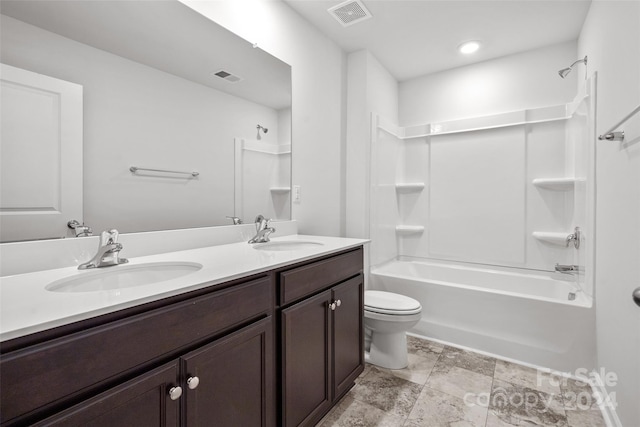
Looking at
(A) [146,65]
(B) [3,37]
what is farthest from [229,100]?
(B) [3,37]

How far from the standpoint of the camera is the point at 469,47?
8.49 ft

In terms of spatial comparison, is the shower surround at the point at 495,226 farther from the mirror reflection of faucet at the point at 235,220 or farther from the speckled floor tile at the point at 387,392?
the mirror reflection of faucet at the point at 235,220

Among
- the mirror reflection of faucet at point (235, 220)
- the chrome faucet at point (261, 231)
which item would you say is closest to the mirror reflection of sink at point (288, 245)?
the chrome faucet at point (261, 231)

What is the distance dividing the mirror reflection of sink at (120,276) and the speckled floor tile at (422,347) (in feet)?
6.19

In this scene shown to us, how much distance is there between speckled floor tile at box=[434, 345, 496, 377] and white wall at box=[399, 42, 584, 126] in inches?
86.0

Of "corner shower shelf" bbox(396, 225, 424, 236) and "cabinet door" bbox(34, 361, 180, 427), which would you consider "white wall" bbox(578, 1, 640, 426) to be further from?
"cabinet door" bbox(34, 361, 180, 427)

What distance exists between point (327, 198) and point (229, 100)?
109 cm

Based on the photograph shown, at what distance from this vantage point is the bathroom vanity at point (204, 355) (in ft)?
1.97

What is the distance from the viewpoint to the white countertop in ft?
1.95

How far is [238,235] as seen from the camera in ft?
5.68

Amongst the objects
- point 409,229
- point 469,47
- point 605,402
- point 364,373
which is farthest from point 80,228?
point 469,47

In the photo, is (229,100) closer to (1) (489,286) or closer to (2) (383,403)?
(2) (383,403)

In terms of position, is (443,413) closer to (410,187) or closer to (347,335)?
(347,335)

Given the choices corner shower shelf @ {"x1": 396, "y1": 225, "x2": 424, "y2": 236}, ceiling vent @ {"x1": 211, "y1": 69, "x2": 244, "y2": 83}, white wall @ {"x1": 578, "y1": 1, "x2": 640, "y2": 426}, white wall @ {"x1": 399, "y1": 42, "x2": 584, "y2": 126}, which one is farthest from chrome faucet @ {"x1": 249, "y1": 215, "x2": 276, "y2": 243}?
white wall @ {"x1": 399, "y1": 42, "x2": 584, "y2": 126}
